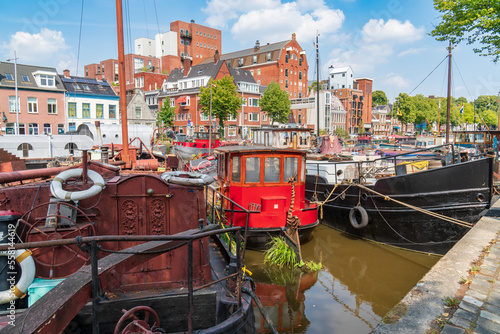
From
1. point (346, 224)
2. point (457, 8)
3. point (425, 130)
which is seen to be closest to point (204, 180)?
point (346, 224)

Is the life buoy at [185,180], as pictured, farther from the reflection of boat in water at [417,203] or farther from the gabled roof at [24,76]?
the gabled roof at [24,76]

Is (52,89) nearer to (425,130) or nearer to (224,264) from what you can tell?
(224,264)

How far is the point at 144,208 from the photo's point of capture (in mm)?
4754

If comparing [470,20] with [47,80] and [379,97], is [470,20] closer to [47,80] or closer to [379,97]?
[47,80]

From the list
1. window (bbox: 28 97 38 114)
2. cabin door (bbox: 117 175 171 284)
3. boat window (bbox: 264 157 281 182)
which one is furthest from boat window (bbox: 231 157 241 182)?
window (bbox: 28 97 38 114)

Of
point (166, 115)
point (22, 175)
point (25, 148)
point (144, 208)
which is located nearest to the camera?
point (144, 208)

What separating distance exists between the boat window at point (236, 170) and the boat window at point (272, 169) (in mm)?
806

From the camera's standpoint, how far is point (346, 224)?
1264 cm

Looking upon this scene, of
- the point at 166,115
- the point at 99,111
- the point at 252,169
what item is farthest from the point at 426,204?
the point at 166,115

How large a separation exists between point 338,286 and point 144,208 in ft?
20.2

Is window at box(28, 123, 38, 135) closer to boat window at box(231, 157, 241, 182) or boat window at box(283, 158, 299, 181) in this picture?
boat window at box(231, 157, 241, 182)

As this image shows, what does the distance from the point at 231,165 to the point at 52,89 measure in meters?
35.6

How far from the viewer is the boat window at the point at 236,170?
1018 centimetres

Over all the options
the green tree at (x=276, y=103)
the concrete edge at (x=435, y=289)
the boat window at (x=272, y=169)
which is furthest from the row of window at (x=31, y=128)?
the concrete edge at (x=435, y=289)
